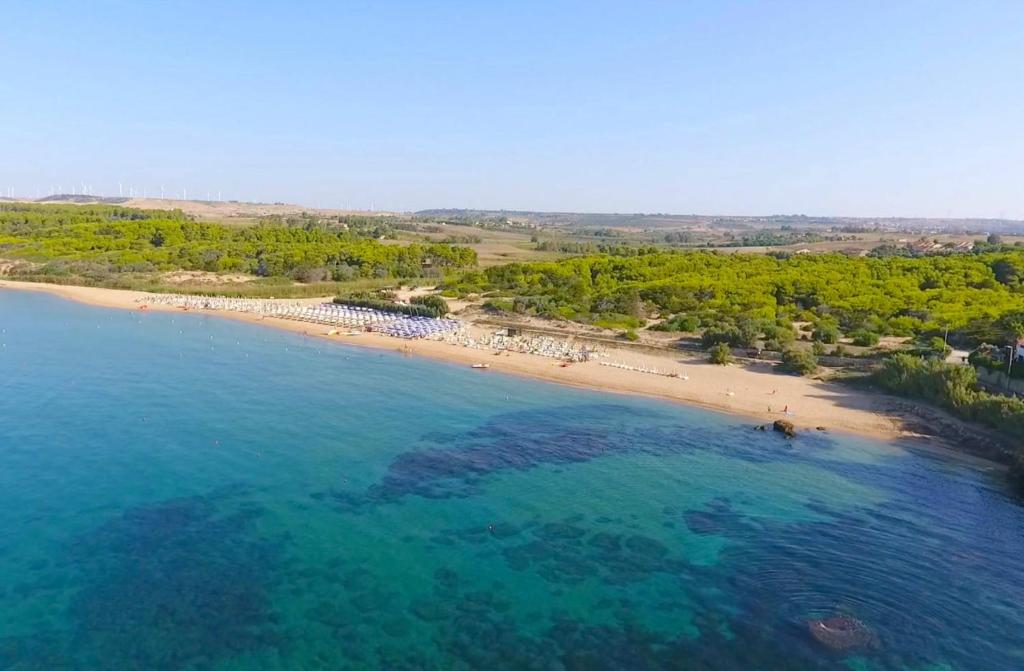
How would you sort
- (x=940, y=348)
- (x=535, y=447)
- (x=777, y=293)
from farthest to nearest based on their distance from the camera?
(x=777, y=293), (x=940, y=348), (x=535, y=447)

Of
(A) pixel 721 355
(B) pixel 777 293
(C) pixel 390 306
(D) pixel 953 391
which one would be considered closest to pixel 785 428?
(D) pixel 953 391

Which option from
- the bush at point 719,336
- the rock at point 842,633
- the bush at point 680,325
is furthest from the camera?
the bush at point 680,325

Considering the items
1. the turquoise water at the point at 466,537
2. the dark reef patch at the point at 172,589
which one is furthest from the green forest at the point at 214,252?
the dark reef patch at the point at 172,589

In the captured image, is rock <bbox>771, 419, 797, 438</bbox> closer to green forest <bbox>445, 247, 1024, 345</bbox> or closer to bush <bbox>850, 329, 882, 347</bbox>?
green forest <bbox>445, 247, 1024, 345</bbox>

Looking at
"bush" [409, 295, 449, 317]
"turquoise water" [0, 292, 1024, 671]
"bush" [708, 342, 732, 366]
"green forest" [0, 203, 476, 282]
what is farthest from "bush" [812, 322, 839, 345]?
"green forest" [0, 203, 476, 282]

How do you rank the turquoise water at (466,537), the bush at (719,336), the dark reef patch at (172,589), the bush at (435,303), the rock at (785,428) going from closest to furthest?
the dark reef patch at (172,589), the turquoise water at (466,537), the rock at (785,428), the bush at (719,336), the bush at (435,303)

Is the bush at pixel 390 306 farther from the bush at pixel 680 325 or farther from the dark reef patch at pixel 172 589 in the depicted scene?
the dark reef patch at pixel 172 589

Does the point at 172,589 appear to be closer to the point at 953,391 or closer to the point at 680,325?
the point at 953,391

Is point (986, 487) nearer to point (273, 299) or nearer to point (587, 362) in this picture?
point (587, 362)
